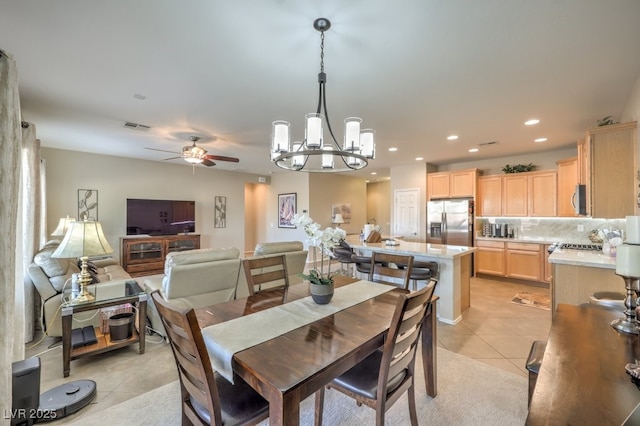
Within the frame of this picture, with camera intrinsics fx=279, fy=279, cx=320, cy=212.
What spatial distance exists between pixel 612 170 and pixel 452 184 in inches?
131

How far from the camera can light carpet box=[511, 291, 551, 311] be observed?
4.24 metres

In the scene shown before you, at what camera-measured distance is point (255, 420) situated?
51.8 inches

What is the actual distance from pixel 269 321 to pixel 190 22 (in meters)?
1.98

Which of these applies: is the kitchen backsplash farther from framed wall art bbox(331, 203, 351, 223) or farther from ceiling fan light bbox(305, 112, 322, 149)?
ceiling fan light bbox(305, 112, 322, 149)

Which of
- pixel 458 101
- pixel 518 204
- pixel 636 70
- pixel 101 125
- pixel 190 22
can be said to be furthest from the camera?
pixel 518 204

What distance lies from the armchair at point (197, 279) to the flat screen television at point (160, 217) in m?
3.53

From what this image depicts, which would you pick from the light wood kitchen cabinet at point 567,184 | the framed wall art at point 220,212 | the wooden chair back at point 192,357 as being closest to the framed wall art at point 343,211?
the framed wall art at point 220,212

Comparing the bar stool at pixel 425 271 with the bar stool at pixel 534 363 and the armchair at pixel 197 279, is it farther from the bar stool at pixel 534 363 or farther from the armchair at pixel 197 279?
the armchair at pixel 197 279

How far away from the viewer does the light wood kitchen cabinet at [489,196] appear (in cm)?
593

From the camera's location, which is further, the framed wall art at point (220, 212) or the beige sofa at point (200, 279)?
the framed wall art at point (220, 212)

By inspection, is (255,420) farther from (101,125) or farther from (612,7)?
(101,125)

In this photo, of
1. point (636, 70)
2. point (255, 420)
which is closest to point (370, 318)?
point (255, 420)

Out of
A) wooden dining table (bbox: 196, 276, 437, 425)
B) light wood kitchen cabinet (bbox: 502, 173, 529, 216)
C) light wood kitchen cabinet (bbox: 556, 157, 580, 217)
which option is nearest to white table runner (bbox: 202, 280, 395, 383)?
wooden dining table (bbox: 196, 276, 437, 425)

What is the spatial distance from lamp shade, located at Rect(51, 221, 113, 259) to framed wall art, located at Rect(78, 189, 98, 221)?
3.99 m
